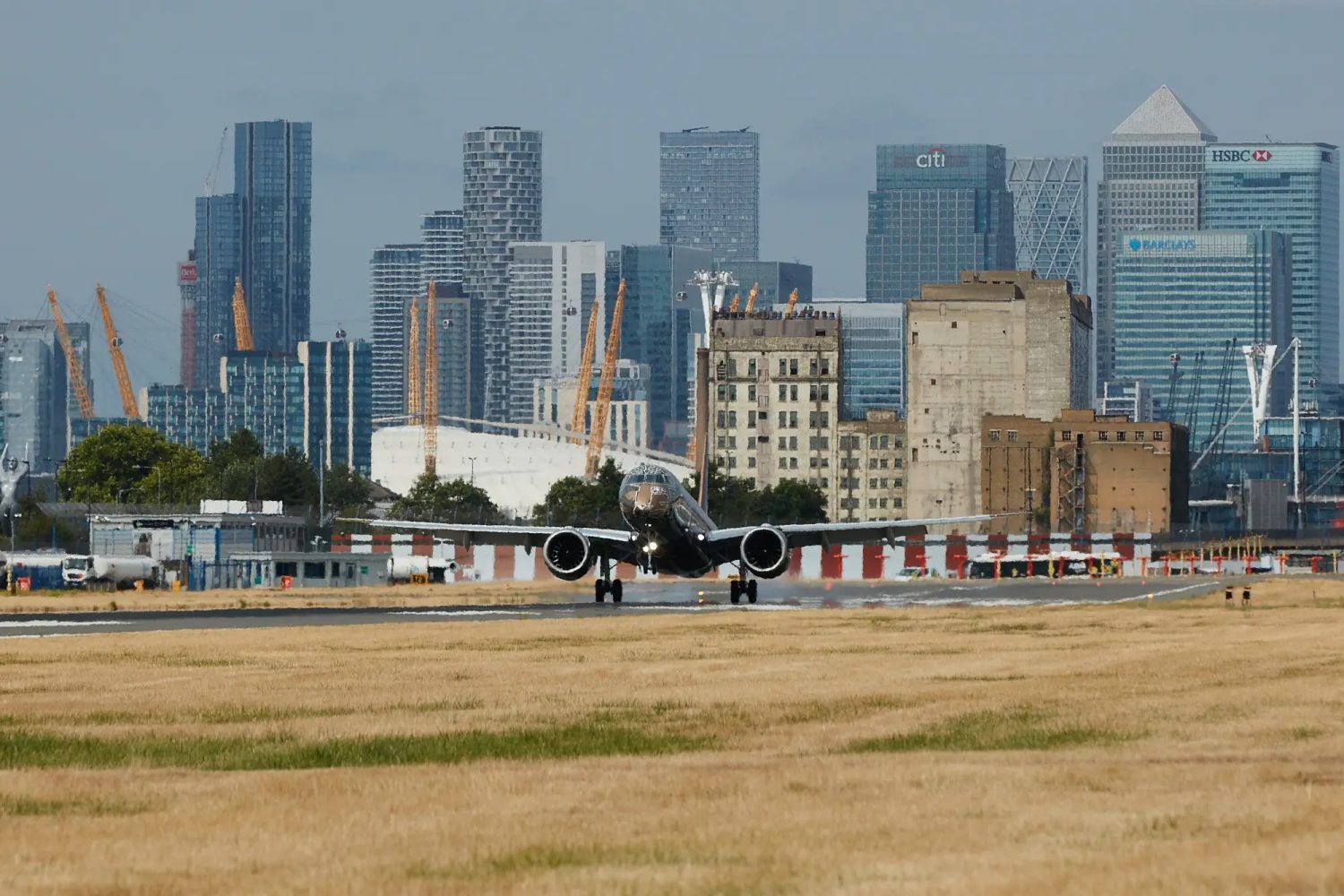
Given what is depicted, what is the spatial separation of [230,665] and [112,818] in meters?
24.7

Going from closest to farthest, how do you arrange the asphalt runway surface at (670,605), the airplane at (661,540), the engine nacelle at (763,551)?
the asphalt runway surface at (670,605), the airplane at (661,540), the engine nacelle at (763,551)

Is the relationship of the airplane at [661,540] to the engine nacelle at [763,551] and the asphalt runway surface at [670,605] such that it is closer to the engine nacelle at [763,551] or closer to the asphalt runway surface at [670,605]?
the engine nacelle at [763,551]

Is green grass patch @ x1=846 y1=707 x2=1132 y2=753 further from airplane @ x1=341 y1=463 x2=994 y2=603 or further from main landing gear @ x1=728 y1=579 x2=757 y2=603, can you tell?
main landing gear @ x1=728 y1=579 x2=757 y2=603

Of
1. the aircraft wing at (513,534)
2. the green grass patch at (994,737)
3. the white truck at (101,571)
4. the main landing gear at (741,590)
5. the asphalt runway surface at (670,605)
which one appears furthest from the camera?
the white truck at (101,571)

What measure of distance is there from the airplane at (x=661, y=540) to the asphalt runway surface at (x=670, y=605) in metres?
1.35

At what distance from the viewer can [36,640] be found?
191ft

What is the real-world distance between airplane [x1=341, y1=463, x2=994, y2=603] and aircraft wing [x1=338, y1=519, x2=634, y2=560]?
48 mm

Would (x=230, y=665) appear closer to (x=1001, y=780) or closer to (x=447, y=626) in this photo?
(x=447, y=626)

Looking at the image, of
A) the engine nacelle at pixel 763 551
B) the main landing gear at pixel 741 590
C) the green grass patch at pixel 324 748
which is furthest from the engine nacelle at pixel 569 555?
the green grass patch at pixel 324 748

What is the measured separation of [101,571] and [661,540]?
53.8m

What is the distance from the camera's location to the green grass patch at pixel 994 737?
97.9 ft

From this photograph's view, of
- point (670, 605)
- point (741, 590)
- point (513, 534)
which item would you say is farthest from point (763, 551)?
→ point (513, 534)

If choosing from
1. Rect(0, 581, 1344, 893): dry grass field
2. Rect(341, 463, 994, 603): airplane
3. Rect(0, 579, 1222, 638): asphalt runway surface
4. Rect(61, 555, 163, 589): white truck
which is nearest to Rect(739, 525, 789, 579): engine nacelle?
Rect(341, 463, 994, 603): airplane

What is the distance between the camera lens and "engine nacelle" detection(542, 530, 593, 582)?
9088cm
